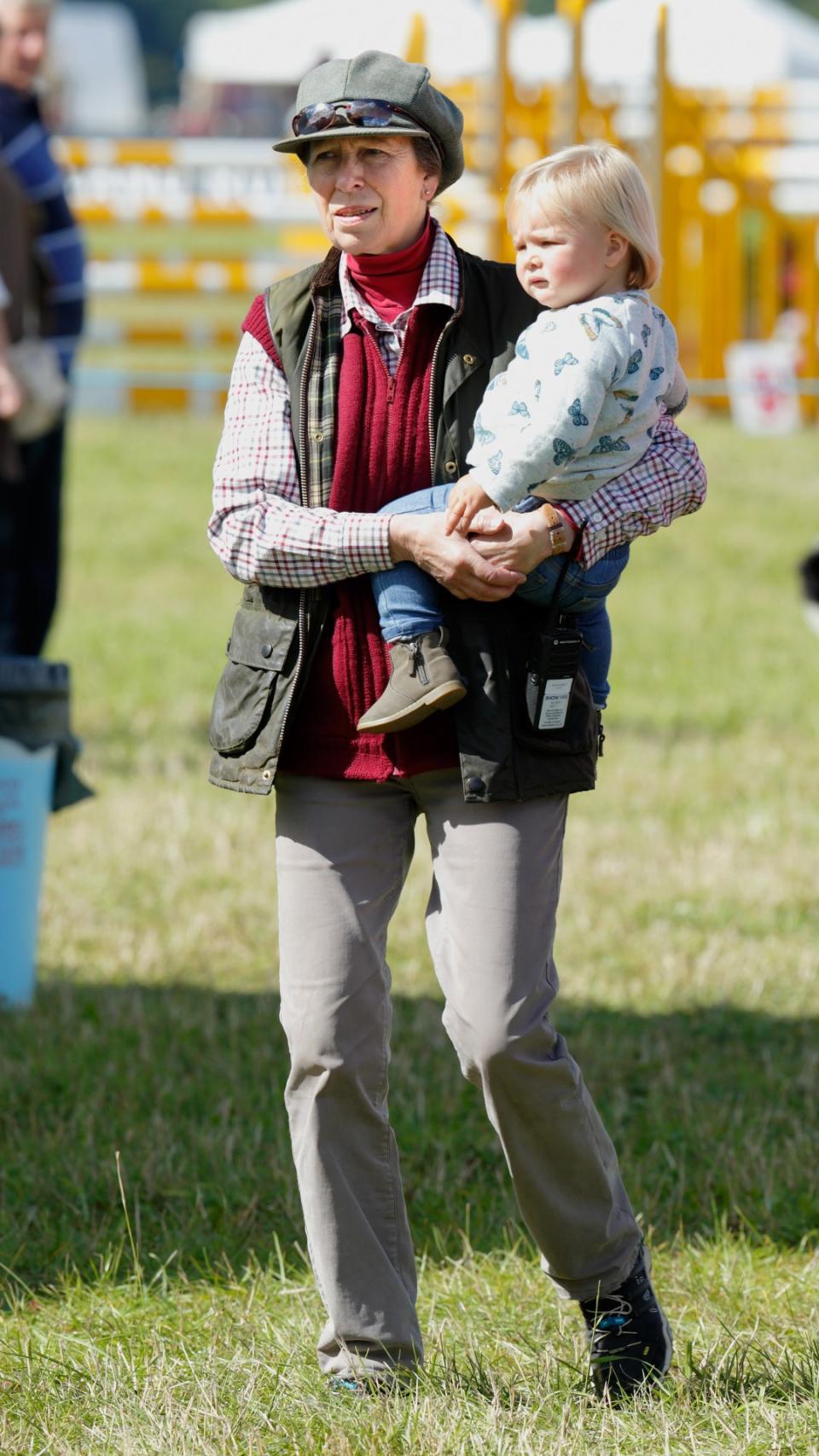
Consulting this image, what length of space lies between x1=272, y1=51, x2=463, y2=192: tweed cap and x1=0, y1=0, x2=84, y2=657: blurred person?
451cm

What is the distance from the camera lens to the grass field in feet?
10.7

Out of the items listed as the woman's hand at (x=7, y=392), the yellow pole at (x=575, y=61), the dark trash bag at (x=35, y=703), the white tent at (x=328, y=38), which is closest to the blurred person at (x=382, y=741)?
the dark trash bag at (x=35, y=703)

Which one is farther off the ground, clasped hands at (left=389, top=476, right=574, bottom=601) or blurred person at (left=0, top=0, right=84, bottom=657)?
blurred person at (left=0, top=0, right=84, bottom=657)

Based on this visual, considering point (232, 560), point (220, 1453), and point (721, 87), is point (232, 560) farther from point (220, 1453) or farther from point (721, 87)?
point (721, 87)

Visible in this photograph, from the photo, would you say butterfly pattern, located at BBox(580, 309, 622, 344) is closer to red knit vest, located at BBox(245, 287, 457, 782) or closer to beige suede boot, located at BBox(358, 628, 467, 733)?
red knit vest, located at BBox(245, 287, 457, 782)

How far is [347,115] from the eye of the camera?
3.17m

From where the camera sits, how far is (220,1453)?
3.09 m

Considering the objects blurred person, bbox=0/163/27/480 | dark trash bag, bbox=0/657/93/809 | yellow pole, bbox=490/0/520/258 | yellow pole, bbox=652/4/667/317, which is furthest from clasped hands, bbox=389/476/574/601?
yellow pole, bbox=490/0/520/258

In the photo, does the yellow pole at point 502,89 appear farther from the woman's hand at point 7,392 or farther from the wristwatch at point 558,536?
the wristwatch at point 558,536

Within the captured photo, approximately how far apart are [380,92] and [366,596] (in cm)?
79

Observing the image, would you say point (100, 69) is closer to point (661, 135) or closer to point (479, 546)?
point (661, 135)

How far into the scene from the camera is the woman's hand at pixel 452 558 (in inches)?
122

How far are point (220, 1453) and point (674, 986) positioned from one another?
2896 millimetres

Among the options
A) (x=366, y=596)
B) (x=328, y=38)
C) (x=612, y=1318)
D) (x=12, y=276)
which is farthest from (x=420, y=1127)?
(x=328, y=38)
